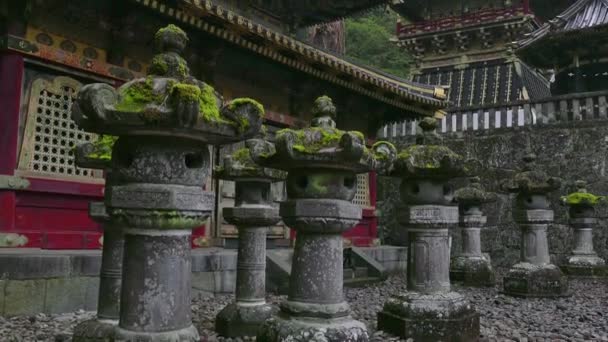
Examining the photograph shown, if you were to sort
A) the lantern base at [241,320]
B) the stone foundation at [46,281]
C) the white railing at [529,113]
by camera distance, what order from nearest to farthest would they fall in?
the lantern base at [241,320] < the stone foundation at [46,281] < the white railing at [529,113]

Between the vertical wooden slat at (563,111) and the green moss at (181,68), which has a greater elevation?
the vertical wooden slat at (563,111)

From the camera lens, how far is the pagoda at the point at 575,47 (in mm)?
14508

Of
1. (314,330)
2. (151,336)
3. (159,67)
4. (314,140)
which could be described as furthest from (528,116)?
(151,336)

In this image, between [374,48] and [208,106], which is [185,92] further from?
[374,48]

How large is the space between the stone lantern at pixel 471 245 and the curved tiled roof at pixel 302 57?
9.30 feet

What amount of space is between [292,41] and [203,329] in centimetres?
533

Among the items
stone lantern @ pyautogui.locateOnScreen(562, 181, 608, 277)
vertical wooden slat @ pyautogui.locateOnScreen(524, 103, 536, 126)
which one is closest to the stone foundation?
stone lantern @ pyautogui.locateOnScreen(562, 181, 608, 277)

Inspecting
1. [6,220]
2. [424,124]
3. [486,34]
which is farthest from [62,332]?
[486,34]

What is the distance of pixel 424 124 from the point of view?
608cm

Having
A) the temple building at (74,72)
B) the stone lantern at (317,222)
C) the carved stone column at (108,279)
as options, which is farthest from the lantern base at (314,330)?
the temple building at (74,72)

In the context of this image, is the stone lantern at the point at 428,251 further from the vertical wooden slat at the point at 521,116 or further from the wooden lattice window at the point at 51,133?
the vertical wooden slat at the point at 521,116

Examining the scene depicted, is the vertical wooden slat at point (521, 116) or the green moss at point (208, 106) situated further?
the vertical wooden slat at point (521, 116)

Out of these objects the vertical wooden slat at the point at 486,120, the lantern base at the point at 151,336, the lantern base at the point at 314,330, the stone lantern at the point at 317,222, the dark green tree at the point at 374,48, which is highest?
the dark green tree at the point at 374,48

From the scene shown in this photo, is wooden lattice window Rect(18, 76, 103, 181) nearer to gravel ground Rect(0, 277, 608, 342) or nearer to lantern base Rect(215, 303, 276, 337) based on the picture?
gravel ground Rect(0, 277, 608, 342)
